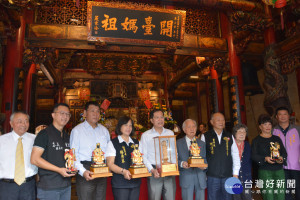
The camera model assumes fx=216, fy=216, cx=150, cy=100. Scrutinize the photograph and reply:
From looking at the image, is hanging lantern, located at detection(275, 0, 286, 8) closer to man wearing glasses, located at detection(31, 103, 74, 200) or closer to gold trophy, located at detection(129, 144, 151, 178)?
gold trophy, located at detection(129, 144, 151, 178)

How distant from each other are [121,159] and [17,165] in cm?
97

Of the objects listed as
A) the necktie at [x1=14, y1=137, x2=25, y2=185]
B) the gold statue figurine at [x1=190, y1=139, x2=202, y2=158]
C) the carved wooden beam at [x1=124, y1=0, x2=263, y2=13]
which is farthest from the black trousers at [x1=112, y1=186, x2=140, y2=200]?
the carved wooden beam at [x1=124, y1=0, x2=263, y2=13]

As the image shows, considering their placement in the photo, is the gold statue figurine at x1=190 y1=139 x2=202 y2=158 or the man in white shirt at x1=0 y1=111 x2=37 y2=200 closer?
the man in white shirt at x1=0 y1=111 x2=37 y2=200

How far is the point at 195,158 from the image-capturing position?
7.75ft

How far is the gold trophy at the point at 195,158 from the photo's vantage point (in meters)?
2.33

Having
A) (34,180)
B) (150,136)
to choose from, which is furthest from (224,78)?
(34,180)

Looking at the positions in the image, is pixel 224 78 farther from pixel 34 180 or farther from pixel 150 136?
pixel 34 180

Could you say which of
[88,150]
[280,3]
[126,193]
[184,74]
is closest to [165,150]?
[126,193]

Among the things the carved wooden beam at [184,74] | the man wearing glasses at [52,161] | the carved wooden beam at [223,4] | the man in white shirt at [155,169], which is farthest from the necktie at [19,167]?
the carved wooden beam at [184,74]

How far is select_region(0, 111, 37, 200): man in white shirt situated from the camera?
2000 mm

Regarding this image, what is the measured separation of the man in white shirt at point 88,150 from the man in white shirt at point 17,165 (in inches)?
16.8

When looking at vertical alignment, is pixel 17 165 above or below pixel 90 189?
above

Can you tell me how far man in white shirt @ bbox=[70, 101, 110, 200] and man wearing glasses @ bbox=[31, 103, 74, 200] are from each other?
0.52 ft

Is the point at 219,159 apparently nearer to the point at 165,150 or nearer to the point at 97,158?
the point at 165,150
